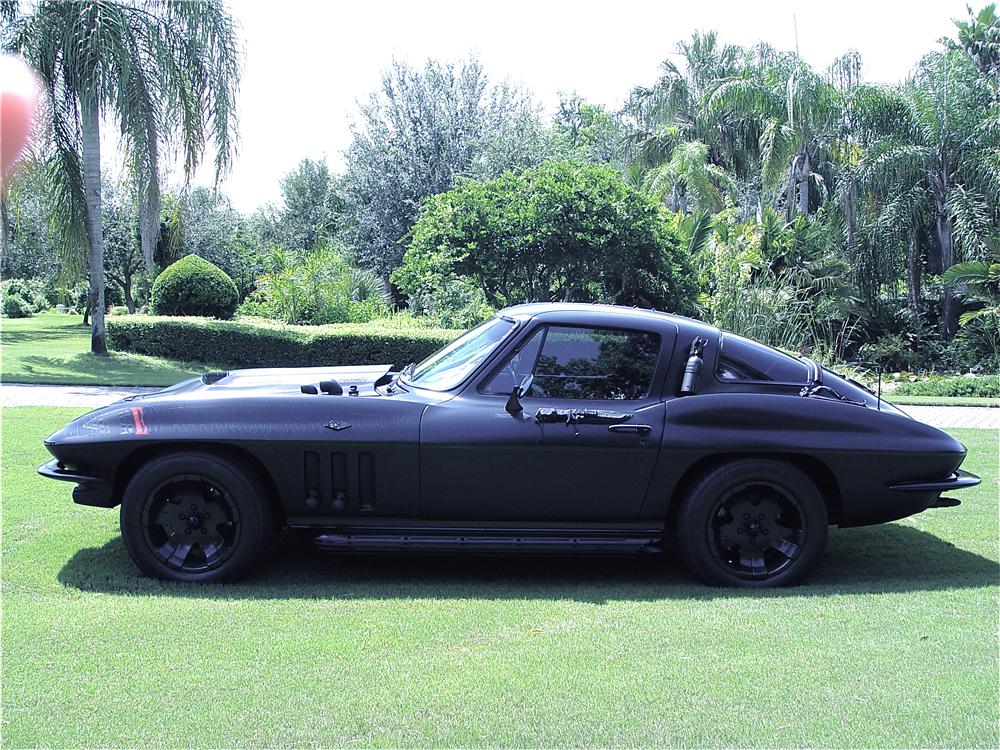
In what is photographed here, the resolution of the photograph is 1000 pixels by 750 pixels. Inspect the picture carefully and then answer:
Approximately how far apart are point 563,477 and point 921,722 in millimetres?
2217

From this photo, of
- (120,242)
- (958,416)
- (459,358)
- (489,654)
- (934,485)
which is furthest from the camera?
(120,242)

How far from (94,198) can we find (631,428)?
16.9m

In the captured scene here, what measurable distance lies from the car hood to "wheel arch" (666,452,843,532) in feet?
5.87

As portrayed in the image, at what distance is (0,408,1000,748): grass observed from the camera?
3240 mm

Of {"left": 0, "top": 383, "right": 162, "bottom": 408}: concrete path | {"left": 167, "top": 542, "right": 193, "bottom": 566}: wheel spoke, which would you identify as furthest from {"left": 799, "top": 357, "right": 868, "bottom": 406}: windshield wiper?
{"left": 0, "top": 383, "right": 162, "bottom": 408}: concrete path

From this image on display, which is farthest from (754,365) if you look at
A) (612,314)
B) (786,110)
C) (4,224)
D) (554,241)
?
(786,110)

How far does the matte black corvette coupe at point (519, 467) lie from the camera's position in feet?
16.7

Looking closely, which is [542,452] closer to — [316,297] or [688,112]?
[316,297]

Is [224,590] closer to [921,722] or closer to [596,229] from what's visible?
[921,722]

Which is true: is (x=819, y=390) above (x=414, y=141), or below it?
below

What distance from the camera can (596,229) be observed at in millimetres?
18141

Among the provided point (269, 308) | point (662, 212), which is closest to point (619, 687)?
point (662, 212)

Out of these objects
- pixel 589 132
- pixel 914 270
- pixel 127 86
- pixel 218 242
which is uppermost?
pixel 589 132

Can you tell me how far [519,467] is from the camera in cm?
512
